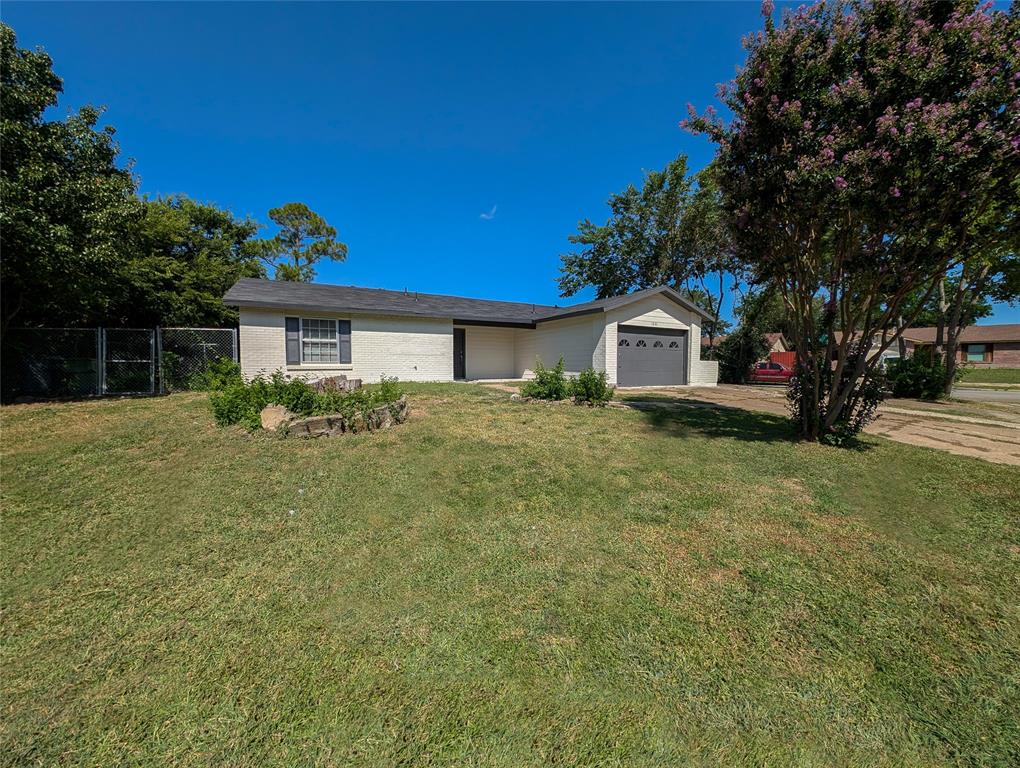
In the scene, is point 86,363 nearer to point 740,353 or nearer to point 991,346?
point 740,353

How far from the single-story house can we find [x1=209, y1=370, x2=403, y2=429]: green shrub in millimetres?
6295

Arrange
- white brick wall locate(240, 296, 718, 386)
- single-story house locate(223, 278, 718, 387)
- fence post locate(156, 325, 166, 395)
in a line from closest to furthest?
fence post locate(156, 325, 166, 395)
white brick wall locate(240, 296, 718, 386)
single-story house locate(223, 278, 718, 387)

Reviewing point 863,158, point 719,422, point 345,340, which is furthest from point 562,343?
point 863,158

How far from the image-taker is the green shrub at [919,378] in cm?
1224

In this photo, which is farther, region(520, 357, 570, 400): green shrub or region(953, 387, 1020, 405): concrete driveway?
region(953, 387, 1020, 405): concrete driveway


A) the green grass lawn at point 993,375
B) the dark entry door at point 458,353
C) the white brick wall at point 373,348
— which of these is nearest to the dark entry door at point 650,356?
the dark entry door at point 458,353

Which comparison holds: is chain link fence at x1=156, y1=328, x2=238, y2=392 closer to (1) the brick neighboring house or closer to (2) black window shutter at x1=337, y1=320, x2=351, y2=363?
(2) black window shutter at x1=337, y1=320, x2=351, y2=363

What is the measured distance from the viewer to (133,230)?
10.8 metres

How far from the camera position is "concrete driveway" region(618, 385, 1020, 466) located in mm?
5691

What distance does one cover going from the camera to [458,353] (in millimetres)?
16766

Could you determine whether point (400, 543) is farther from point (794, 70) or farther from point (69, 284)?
point (69, 284)

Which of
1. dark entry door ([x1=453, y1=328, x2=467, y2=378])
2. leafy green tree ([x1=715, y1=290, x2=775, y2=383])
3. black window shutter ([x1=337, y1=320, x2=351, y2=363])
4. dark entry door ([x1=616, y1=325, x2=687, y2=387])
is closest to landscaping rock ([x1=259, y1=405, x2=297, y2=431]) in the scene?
black window shutter ([x1=337, y1=320, x2=351, y2=363])

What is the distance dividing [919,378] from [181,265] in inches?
1007

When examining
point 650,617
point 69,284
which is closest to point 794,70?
point 650,617
